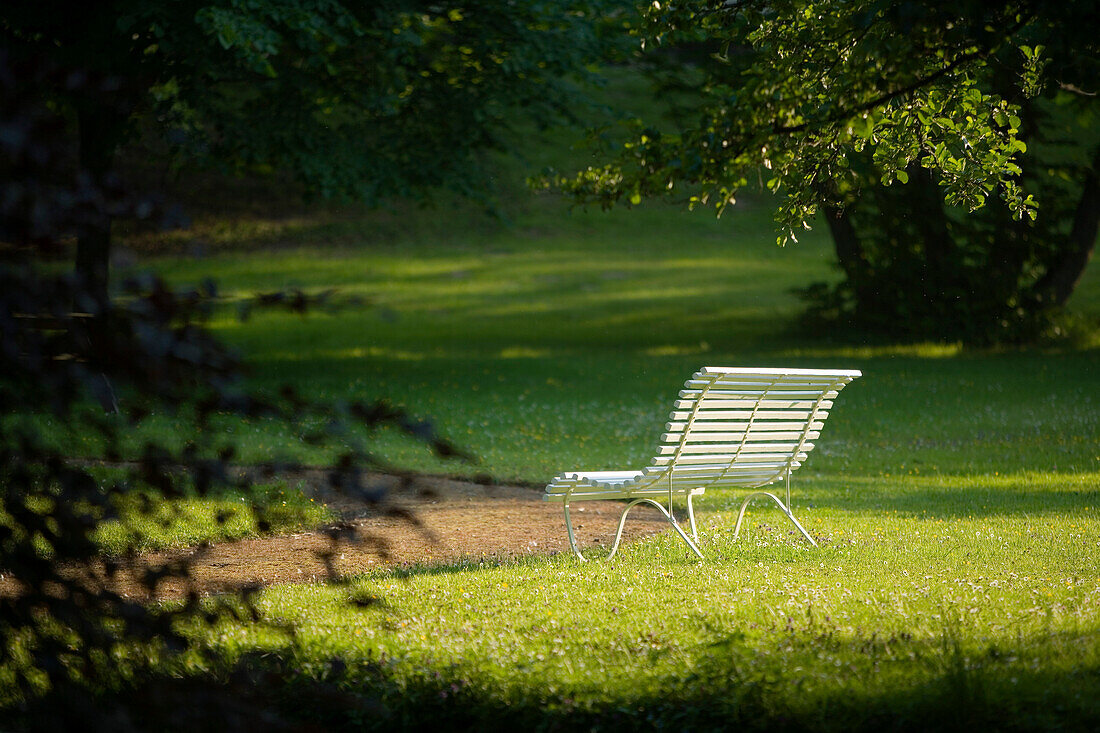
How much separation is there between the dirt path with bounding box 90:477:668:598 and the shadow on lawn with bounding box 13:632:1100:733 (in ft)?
4.73

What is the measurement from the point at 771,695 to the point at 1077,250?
19597 millimetres

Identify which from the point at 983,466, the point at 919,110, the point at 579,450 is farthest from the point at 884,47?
the point at 579,450

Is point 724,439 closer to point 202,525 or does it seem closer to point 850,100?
point 850,100

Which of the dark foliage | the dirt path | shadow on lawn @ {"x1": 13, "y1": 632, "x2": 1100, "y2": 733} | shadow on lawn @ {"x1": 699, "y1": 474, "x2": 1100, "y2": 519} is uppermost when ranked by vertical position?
the dark foliage

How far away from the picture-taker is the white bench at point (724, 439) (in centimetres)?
640

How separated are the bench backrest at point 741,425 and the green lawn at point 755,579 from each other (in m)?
0.45

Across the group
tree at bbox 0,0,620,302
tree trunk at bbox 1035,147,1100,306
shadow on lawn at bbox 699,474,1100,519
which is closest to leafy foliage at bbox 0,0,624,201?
tree at bbox 0,0,620,302

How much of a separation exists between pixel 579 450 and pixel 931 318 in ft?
38.4

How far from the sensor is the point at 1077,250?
21250 mm

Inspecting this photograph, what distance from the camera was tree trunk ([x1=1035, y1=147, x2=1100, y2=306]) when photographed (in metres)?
21.2

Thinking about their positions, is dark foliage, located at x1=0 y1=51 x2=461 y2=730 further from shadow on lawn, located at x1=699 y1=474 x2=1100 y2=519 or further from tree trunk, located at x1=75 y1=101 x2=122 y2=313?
shadow on lawn, located at x1=699 y1=474 x2=1100 y2=519

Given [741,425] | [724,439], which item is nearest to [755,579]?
[724,439]

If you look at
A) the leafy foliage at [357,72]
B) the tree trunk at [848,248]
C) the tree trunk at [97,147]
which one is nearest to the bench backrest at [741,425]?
the tree trunk at [97,147]

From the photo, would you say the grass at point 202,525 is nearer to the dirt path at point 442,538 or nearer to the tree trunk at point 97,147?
the dirt path at point 442,538
